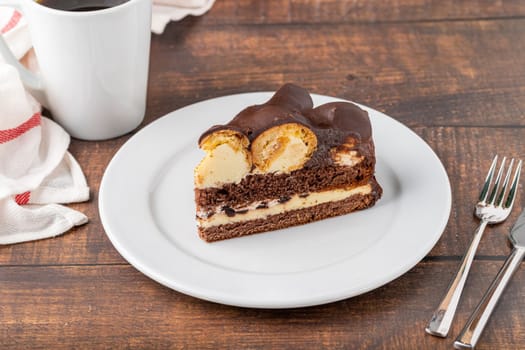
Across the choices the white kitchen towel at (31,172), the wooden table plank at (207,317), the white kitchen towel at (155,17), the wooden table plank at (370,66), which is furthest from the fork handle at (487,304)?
the white kitchen towel at (155,17)

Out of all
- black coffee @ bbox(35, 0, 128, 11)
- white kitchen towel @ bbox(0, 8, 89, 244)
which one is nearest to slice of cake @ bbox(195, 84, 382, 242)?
white kitchen towel @ bbox(0, 8, 89, 244)

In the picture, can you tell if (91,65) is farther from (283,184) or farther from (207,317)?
(207,317)

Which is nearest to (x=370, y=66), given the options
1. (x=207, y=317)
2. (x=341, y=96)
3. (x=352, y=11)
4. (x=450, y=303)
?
(x=341, y=96)

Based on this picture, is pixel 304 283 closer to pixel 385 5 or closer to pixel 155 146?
pixel 155 146

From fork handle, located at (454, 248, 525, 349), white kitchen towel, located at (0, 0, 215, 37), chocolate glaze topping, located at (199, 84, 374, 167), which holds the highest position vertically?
chocolate glaze topping, located at (199, 84, 374, 167)

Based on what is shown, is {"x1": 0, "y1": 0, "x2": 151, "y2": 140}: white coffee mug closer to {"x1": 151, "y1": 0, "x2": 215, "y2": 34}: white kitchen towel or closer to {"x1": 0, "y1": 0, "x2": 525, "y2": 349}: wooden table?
{"x1": 0, "y1": 0, "x2": 525, "y2": 349}: wooden table

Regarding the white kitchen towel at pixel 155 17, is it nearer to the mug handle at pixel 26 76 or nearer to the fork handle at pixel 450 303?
the mug handle at pixel 26 76
